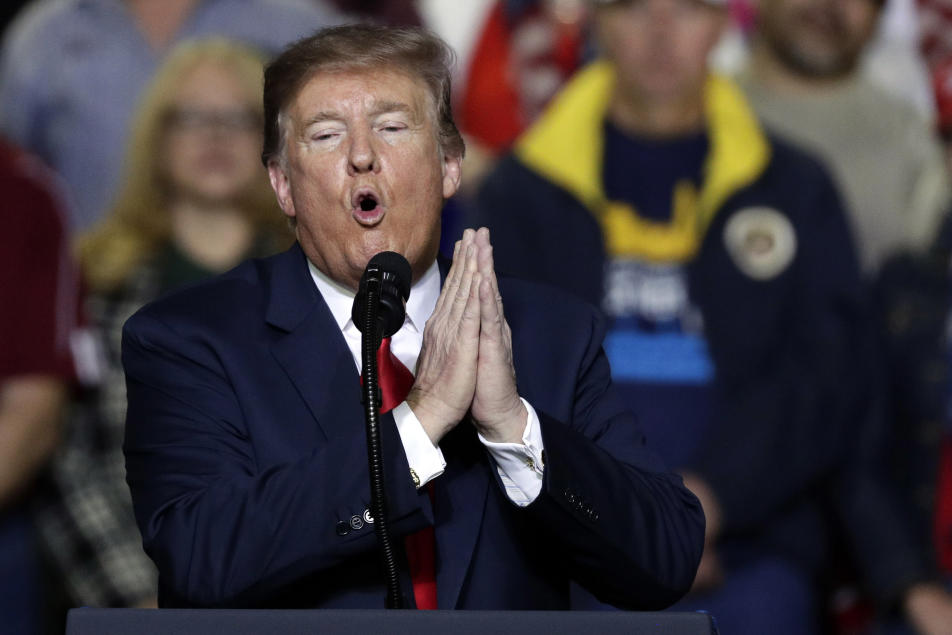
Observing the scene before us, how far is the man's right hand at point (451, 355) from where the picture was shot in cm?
176

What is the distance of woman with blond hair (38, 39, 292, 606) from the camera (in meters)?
3.83

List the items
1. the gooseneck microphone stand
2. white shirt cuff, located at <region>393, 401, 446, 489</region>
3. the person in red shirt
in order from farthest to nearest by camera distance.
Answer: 1. the person in red shirt
2. white shirt cuff, located at <region>393, 401, 446, 489</region>
3. the gooseneck microphone stand

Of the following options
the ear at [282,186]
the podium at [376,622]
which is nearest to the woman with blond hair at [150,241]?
the ear at [282,186]

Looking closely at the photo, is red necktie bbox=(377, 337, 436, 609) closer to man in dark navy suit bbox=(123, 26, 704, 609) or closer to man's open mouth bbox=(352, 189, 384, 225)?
man in dark navy suit bbox=(123, 26, 704, 609)

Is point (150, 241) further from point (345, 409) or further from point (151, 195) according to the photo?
point (345, 409)

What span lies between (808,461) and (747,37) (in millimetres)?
1357

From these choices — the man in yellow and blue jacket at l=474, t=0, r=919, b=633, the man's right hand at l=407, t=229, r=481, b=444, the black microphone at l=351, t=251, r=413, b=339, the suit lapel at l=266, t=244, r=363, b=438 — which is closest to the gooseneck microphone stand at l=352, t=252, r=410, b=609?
the black microphone at l=351, t=251, r=413, b=339

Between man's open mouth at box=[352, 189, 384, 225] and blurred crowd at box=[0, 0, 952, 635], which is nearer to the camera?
man's open mouth at box=[352, 189, 384, 225]

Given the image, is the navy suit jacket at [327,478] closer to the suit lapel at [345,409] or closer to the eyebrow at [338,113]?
the suit lapel at [345,409]

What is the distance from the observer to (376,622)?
4.62ft

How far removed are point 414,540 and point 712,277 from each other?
220 cm

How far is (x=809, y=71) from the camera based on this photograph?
444 cm

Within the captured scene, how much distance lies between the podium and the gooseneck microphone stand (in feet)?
0.79

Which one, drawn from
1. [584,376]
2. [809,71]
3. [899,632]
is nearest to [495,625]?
[584,376]
